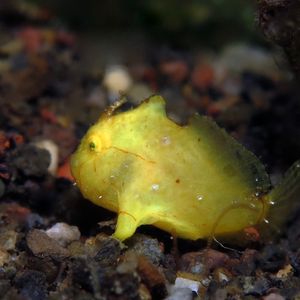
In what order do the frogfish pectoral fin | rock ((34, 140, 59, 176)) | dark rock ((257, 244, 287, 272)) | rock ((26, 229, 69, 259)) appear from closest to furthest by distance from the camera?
the frogfish pectoral fin, rock ((26, 229, 69, 259)), dark rock ((257, 244, 287, 272)), rock ((34, 140, 59, 176))

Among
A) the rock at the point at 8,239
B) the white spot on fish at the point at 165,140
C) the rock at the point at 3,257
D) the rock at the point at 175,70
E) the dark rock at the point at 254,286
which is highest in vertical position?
the white spot on fish at the point at 165,140

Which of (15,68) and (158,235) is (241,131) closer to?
(158,235)

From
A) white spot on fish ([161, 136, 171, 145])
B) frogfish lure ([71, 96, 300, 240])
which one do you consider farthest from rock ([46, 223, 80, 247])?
white spot on fish ([161, 136, 171, 145])

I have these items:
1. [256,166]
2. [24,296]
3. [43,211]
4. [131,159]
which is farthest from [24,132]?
[256,166]

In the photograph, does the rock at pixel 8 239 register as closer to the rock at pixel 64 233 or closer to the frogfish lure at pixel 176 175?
the rock at pixel 64 233

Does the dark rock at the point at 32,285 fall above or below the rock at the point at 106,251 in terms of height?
below

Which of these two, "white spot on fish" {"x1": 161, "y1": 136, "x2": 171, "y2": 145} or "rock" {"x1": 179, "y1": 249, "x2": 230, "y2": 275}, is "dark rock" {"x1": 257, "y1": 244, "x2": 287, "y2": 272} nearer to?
"rock" {"x1": 179, "y1": 249, "x2": 230, "y2": 275}

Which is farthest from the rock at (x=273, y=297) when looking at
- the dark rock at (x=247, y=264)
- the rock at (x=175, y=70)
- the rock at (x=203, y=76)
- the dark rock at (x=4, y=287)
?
the rock at (x=175, y=70)
